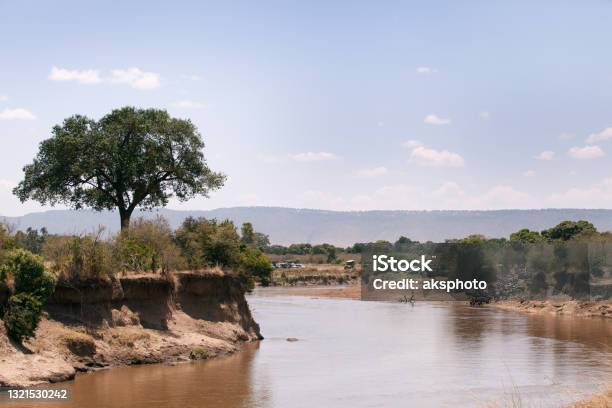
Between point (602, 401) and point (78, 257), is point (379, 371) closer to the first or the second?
point (78, 257)

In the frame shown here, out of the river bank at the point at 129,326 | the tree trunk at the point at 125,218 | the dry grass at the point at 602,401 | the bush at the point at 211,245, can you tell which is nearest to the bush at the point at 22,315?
the river bank at the point at 129,326

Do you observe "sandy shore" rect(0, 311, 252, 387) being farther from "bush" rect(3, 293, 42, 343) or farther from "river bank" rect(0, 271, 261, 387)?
"bush" rect(3, 293, 42, 343)

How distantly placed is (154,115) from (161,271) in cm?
1431

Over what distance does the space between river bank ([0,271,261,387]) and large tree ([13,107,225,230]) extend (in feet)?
29.0

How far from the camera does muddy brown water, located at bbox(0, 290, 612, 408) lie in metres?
36.7

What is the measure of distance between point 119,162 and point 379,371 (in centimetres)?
2393

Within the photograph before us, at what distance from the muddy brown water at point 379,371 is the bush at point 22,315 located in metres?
3.13

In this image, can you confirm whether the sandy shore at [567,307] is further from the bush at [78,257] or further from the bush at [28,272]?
the bush at [28,272]

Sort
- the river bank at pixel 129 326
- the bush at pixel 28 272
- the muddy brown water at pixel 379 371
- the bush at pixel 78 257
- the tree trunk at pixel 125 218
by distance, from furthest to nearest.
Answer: the tree trunk at pixel 125 218 < the bush at pixel 78 257 < the bush at pixel 28 272 < the river bank at pixel 129 326 < the muddy brown water at pixel 379 371

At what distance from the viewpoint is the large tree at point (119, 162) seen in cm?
5866

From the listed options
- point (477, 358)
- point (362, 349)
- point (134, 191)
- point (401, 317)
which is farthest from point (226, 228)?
point (401, 317)

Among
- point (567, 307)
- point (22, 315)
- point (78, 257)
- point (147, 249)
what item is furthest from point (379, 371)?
point (567, 307)

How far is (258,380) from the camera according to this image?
41.6 meters

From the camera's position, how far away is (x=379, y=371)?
1794 inches
